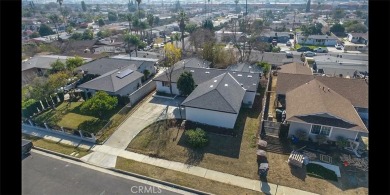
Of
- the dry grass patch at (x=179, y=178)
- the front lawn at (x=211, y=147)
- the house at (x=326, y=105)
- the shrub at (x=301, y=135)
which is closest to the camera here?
the dry grass patch at (x=179, y=178)

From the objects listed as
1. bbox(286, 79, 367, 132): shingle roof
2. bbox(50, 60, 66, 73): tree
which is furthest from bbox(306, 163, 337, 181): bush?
bbox(50, 60, 66, 73): tree

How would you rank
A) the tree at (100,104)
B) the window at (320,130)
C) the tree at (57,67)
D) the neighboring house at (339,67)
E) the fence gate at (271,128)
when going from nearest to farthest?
the window at (320,130)
the fence gate at (271,128)
the tree at (100,104)
the tree at (57,67)
the neighboring house at (339,67)

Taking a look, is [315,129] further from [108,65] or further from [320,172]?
[108,65]

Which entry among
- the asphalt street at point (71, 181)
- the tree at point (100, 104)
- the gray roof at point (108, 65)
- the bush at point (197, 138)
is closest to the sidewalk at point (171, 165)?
the asphalt street at point (71, 181)

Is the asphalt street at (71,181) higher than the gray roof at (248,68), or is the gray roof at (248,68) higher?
the gray roof at (248,68)

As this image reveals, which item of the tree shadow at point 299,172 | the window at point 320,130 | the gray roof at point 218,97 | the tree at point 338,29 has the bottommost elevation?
the tree shadow at point 299,172

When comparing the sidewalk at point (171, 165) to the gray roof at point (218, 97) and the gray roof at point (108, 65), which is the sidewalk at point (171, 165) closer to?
the gray roof at point (218, 97)
